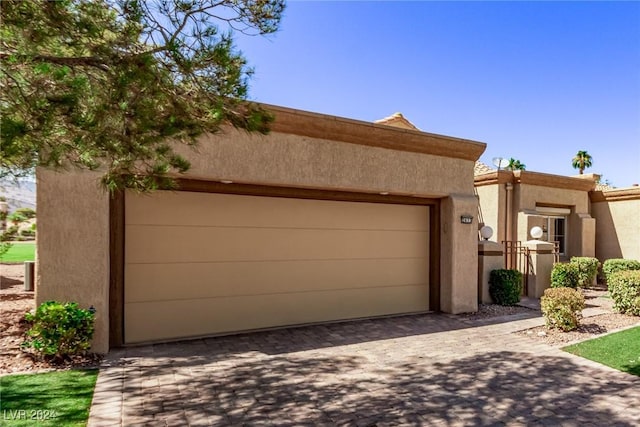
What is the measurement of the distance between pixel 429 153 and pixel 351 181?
94.3 inches

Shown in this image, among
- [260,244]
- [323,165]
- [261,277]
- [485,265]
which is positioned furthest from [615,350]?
[260,244]

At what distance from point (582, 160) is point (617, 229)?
22094mm

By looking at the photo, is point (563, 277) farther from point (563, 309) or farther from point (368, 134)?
point (368, 134)

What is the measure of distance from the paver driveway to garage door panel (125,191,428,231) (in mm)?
2362

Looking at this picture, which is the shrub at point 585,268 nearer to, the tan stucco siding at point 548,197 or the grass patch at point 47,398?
the tan stucco siding at point 548,197

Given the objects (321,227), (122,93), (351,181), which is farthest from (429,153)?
(122,93)

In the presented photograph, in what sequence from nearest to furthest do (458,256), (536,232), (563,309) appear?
(563,309)
(458,256)
(536,232)

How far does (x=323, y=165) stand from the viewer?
8.18 m

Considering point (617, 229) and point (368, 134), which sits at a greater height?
point (368, 134)

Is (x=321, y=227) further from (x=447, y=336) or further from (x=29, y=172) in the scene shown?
(x=29, y=172)

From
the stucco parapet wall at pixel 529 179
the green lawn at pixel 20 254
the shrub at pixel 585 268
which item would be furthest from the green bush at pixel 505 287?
the green lawn at pixel 20 254

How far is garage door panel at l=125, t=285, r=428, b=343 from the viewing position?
7215 millimetres

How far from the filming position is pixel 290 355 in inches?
261

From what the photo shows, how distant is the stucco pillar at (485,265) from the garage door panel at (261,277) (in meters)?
2.05
